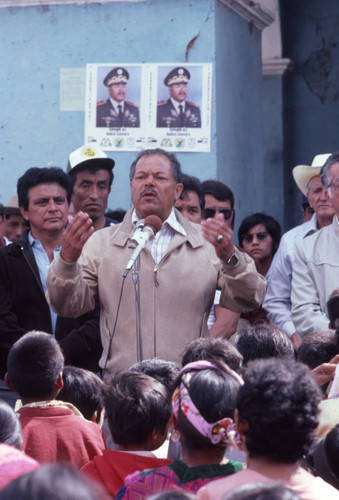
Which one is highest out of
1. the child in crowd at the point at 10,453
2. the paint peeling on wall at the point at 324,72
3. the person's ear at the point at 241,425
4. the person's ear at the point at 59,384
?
the paint peeling on wall at the point at 324,72

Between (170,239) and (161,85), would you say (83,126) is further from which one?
(170,239)

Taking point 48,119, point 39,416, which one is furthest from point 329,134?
point 39,416

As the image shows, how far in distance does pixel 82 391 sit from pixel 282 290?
5.64ft

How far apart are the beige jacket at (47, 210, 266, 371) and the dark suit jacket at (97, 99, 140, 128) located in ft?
9.28

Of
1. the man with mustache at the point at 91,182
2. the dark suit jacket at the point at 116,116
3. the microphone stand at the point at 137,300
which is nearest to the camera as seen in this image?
the microphone stand at the point at 137,300

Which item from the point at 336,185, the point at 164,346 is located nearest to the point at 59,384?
the point at 164,346

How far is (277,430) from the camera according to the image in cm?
265

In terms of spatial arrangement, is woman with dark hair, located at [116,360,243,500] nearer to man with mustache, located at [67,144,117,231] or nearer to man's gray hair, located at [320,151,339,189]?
man's gray hair, located at [320,151,339,189]

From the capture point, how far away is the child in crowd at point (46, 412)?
373 cm

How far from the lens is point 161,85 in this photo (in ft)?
23.6

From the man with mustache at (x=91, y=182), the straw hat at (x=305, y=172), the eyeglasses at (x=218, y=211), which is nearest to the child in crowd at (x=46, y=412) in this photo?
the man with mustache at (x=91, y=182)

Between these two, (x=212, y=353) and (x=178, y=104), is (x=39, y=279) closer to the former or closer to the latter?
(x=212, y=353)

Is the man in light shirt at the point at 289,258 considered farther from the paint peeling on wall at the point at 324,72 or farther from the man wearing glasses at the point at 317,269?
the paint peeling on wall at the point at 324,72

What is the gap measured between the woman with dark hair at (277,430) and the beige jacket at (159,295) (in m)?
1.56
